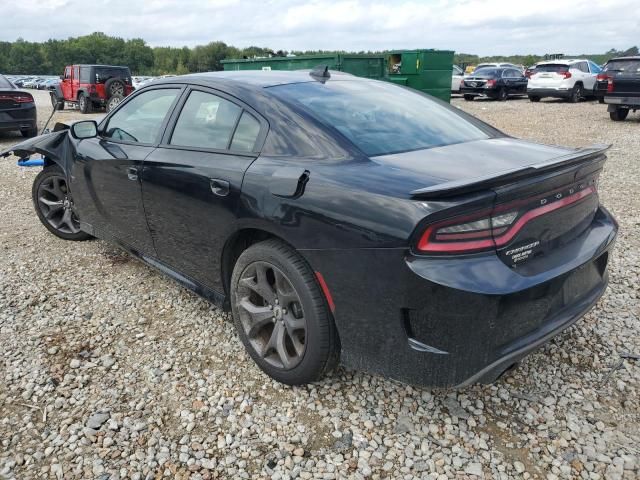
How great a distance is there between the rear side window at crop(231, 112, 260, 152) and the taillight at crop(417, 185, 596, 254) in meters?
1.18

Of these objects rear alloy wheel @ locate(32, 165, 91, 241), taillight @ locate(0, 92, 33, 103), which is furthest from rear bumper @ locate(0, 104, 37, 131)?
rear alloy wheel @ locate(32, 165, 91, 241)

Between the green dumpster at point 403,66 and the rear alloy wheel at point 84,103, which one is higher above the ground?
the green dumpster at point 403,66

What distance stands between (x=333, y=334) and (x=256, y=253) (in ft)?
1.86

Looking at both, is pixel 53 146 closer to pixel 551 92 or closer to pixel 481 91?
pixel 551 92

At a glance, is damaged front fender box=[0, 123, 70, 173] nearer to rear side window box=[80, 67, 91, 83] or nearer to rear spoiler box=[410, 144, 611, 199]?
rear spoiler box=[410, 144, 611, 199]

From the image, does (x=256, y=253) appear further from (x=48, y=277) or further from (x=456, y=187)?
(x=48, y=277)

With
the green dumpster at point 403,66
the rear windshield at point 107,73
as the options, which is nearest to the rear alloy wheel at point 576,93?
the green dumpster at point 403,66

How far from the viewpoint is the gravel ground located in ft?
7.27

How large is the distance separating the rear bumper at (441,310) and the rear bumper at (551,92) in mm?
19078

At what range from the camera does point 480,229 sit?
79.0 inches

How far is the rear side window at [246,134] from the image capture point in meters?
2.74

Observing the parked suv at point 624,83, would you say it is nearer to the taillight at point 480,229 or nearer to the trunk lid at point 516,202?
the trunk lid at point 516,202

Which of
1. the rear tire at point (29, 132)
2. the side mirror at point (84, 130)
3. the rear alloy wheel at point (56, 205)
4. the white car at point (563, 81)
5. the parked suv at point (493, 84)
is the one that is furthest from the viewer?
the parked suv at point (493, 84)

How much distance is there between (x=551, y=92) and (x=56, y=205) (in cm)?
1874
